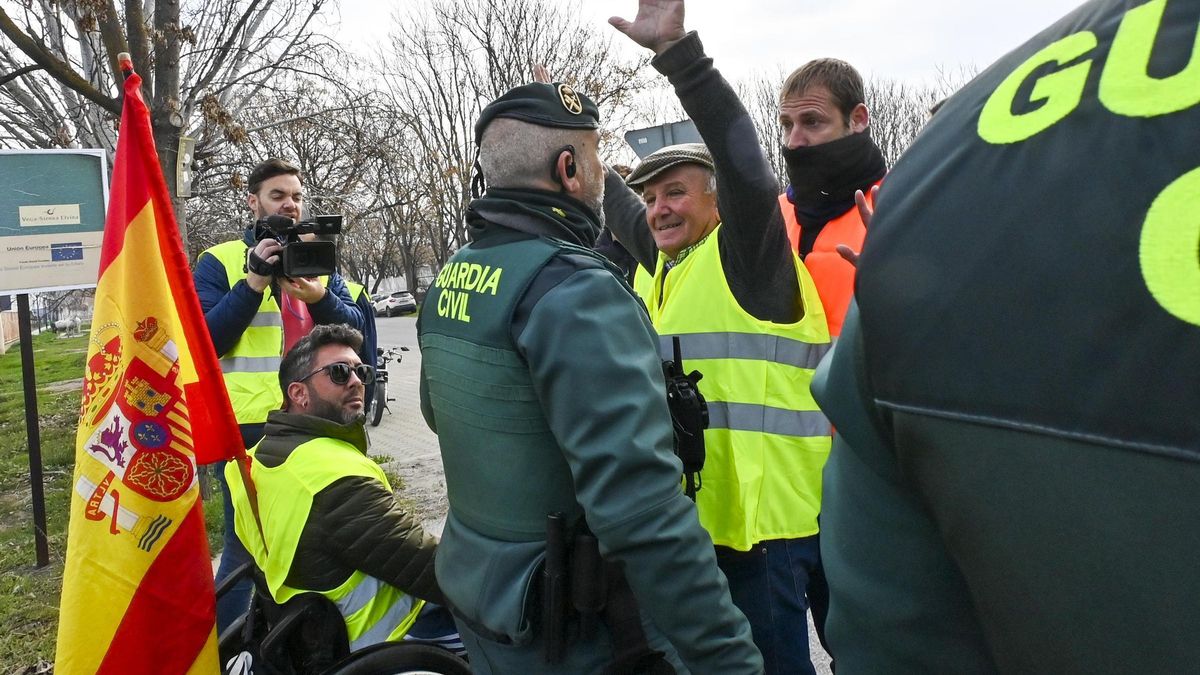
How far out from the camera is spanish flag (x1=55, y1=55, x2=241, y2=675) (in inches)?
101

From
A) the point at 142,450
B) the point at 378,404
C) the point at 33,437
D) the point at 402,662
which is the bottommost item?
the point at 378,404

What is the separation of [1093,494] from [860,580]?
0.96 feet

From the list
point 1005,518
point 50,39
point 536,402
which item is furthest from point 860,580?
point 50,39

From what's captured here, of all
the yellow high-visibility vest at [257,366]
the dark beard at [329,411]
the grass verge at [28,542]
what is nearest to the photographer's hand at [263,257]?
the yellow high-visibility vest at [257,366]

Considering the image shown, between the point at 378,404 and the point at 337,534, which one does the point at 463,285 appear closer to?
the point at 337,534

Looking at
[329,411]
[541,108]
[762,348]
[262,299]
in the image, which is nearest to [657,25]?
[541,108]

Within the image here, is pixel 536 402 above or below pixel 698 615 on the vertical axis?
above

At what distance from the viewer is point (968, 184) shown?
2.21 feet

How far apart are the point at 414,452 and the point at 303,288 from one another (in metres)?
4.96

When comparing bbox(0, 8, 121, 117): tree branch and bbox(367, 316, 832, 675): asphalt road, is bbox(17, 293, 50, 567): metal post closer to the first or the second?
bbox(0, 8, 121, 117): tree branch

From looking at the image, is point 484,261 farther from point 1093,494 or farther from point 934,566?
point 1093,494

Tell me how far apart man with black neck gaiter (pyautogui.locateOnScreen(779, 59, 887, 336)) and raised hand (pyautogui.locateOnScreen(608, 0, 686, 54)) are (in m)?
0.78

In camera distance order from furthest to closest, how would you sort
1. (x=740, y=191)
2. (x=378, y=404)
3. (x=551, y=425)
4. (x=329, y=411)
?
(x=378, y=404) < (x=329, y=411) < (x=740, y=191) < (x=551, y=425)

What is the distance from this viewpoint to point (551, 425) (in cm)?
167
